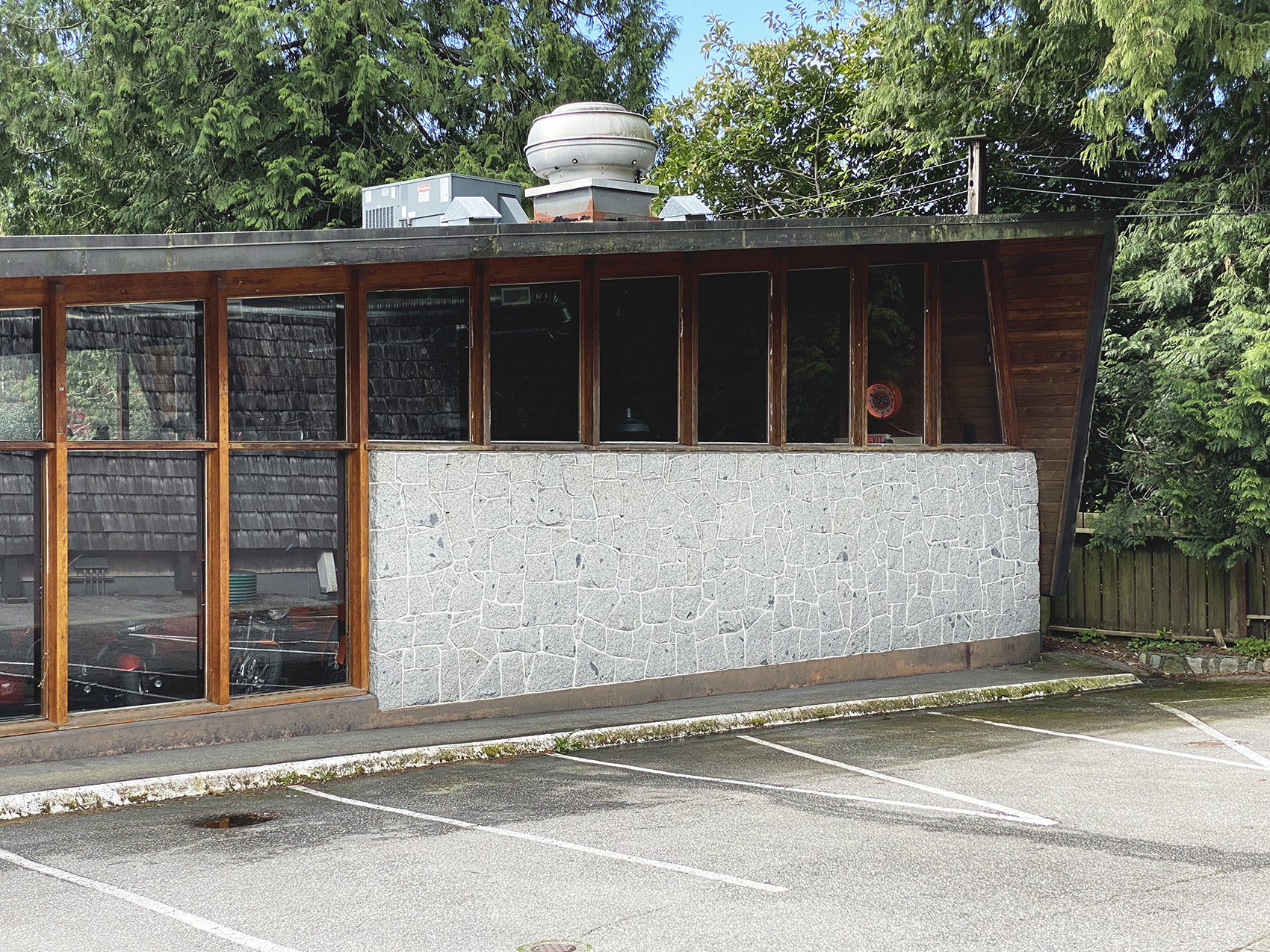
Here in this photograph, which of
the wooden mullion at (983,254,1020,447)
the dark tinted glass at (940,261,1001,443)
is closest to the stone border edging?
the wooden mullion at (983,254,1020,447)

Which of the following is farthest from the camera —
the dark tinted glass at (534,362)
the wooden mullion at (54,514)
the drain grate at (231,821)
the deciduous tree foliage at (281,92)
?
the deciduous tree foliage at (281,92)

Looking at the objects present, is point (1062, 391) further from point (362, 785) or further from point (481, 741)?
point (362, 785)

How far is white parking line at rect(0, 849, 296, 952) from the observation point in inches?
232

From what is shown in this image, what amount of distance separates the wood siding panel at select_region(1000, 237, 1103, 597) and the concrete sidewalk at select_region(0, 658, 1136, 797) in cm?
210

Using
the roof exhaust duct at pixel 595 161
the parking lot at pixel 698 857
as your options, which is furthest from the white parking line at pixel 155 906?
the roof exhaust duct at pixel 595 161

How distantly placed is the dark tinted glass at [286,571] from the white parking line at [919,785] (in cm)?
362

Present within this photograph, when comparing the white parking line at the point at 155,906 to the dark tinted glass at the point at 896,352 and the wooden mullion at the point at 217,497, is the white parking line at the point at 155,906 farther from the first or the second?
the dark tinted glass at the point at 896,352

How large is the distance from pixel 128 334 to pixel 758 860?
19.8ft

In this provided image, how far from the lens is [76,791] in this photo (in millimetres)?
8430

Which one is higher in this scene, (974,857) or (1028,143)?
(1028,143)

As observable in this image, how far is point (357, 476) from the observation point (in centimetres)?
1086

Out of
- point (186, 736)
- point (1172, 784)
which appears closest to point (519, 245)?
point (186, 736)

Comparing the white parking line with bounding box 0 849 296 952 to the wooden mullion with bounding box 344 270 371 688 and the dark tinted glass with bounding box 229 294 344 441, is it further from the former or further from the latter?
the dark tinted glass with bounding box 229 294 344 441

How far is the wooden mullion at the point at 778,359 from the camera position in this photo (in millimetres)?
13344
